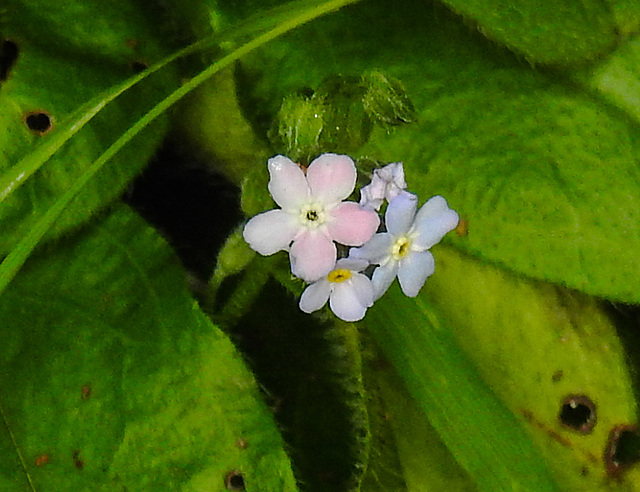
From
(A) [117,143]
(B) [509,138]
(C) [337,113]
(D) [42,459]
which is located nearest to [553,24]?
(B) [509,138]

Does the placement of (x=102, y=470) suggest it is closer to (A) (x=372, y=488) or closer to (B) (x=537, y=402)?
(A) (x=372, y=488)

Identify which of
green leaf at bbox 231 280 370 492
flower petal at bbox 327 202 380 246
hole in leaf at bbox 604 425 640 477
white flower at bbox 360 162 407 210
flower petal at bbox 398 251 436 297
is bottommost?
green leaf at bbox 231 280 370 492

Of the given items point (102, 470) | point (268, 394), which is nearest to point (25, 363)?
point (102, 470)

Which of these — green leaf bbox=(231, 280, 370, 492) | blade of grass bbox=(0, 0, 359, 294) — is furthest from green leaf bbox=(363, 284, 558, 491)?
blade of grass bbox=(0, 0, 359, 294)

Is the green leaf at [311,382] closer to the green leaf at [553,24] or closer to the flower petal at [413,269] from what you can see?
the flower petal at [413,269]

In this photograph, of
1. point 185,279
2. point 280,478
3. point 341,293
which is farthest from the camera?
point 185,279

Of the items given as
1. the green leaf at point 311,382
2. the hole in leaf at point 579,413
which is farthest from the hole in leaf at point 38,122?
the hole in leaf at point 579,413

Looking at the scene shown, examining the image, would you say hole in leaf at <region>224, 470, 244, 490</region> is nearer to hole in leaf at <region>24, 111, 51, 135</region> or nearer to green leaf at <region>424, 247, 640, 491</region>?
green leaf at <region>424, 247, 640, 491</region>
